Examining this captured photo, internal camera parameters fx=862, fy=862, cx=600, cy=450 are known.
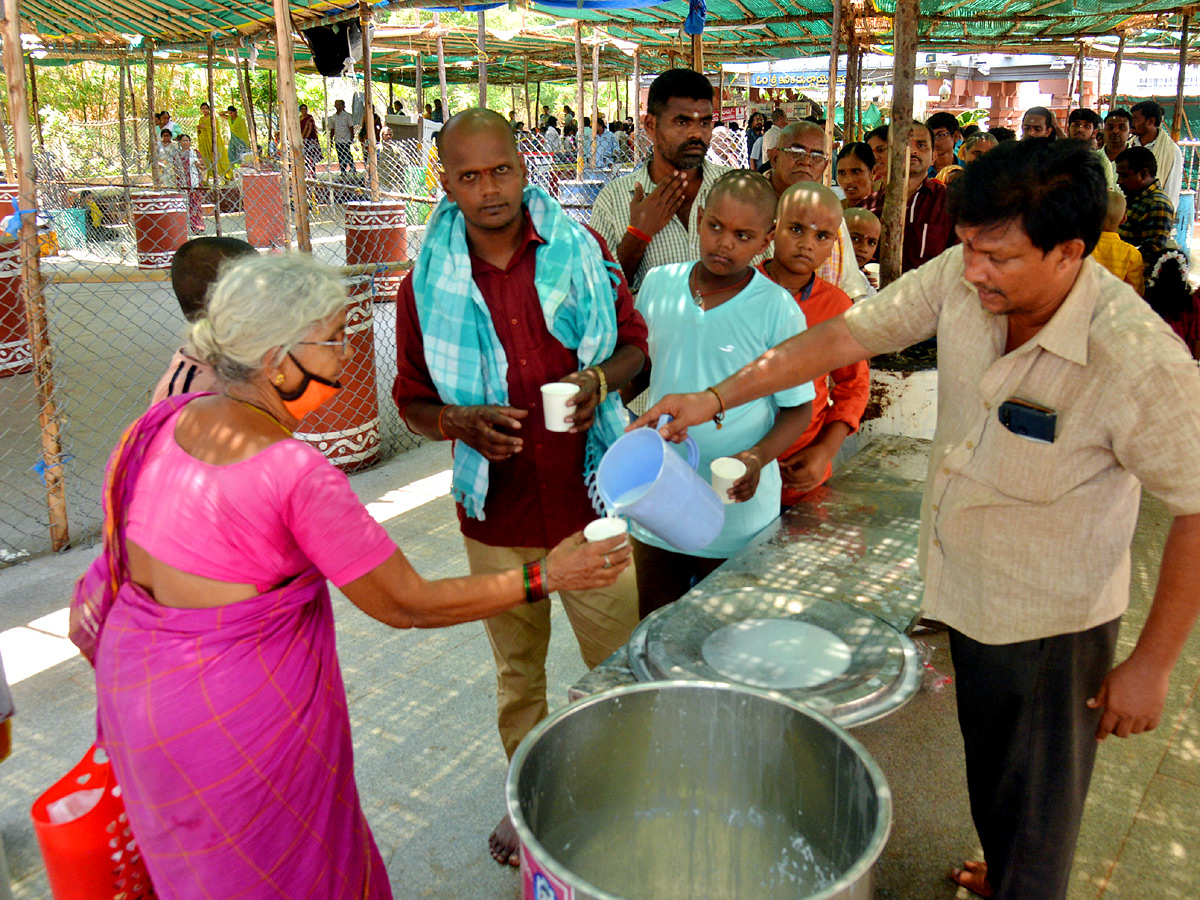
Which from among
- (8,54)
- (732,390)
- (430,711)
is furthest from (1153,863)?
(8,54)

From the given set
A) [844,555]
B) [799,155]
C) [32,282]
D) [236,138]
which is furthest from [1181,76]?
[236,138]

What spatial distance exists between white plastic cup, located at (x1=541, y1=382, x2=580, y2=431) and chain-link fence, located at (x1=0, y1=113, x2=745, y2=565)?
2.84 feet

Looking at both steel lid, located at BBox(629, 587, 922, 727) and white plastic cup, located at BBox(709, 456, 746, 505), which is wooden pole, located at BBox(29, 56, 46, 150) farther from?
steel lid, located at BBox(629, 587, 922, 727)

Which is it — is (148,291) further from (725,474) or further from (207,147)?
(725,474)

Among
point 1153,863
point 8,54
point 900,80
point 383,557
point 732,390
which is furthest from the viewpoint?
point 900,80

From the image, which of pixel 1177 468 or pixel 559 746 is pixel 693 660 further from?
pixel 1177 468

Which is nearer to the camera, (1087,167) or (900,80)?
(1087,167)

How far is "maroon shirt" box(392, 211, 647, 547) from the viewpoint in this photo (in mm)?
2412

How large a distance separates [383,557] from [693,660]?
70cm

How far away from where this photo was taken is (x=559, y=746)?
1.40 metres

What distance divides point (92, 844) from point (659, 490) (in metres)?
1.39

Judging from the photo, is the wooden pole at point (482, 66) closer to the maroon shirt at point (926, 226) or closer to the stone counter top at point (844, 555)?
the maroon shirt at point (926, 226)

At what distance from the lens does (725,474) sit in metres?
2.27

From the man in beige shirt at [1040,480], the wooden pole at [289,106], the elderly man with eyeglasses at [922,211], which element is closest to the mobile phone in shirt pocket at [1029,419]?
the man in beige shirt at [1040,480]
